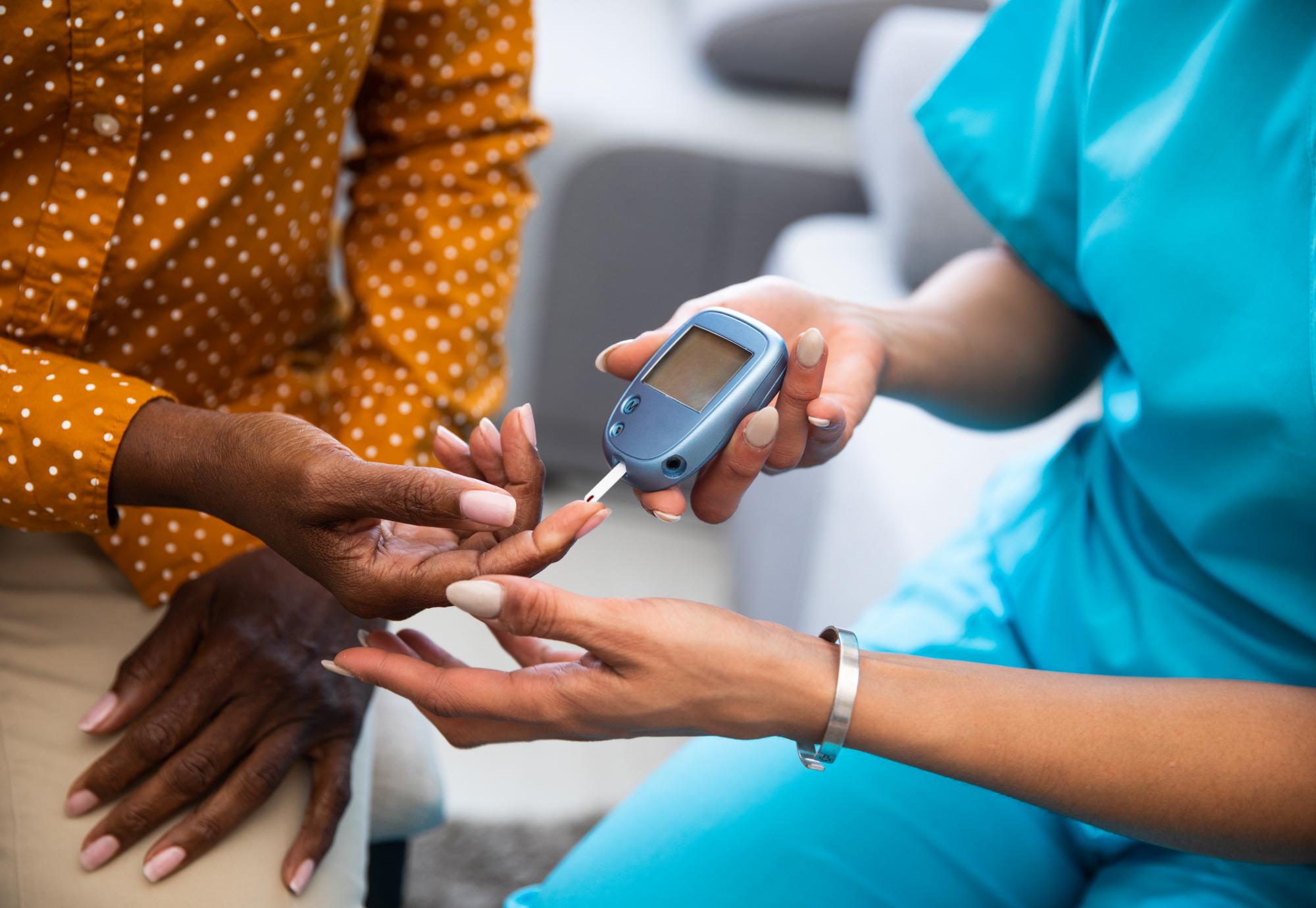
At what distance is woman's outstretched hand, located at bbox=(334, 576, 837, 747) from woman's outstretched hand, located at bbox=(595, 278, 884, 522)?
0.08m

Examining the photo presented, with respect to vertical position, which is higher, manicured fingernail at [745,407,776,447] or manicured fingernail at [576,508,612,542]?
manicured fingernail at [745,407,776,447]

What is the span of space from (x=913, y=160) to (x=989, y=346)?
1.88 feet

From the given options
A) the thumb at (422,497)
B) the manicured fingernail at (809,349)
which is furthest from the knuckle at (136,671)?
the manicured fingernail at (809,349)

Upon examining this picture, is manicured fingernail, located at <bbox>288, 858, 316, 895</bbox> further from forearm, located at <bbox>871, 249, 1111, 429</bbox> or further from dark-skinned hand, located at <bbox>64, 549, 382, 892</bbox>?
forearm, located at <bbox>871, 249, 1111, 429</bbox>

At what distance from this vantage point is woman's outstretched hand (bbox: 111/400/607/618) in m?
0.58

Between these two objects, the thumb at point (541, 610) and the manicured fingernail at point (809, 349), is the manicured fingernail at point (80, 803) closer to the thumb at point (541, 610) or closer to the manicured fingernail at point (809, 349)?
the thumb at point (541, 610)


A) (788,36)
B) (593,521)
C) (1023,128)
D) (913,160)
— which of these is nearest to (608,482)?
(593,521)

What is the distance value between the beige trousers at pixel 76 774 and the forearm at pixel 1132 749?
33 centimetres

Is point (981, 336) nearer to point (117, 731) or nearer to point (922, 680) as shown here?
point (922, 680)

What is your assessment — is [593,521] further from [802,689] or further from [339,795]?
[339,795]

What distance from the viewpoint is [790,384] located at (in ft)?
2.13

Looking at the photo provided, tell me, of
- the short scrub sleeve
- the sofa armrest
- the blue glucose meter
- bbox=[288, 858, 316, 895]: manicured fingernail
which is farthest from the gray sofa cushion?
bbox=[288, 858, 316, 895]: manicured fingernail

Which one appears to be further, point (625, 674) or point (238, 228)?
point (238, 228)

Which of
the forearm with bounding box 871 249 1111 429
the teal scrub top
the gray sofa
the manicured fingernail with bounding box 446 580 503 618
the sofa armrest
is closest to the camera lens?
the manicured fingernail with bounding box 446 580 503 618
